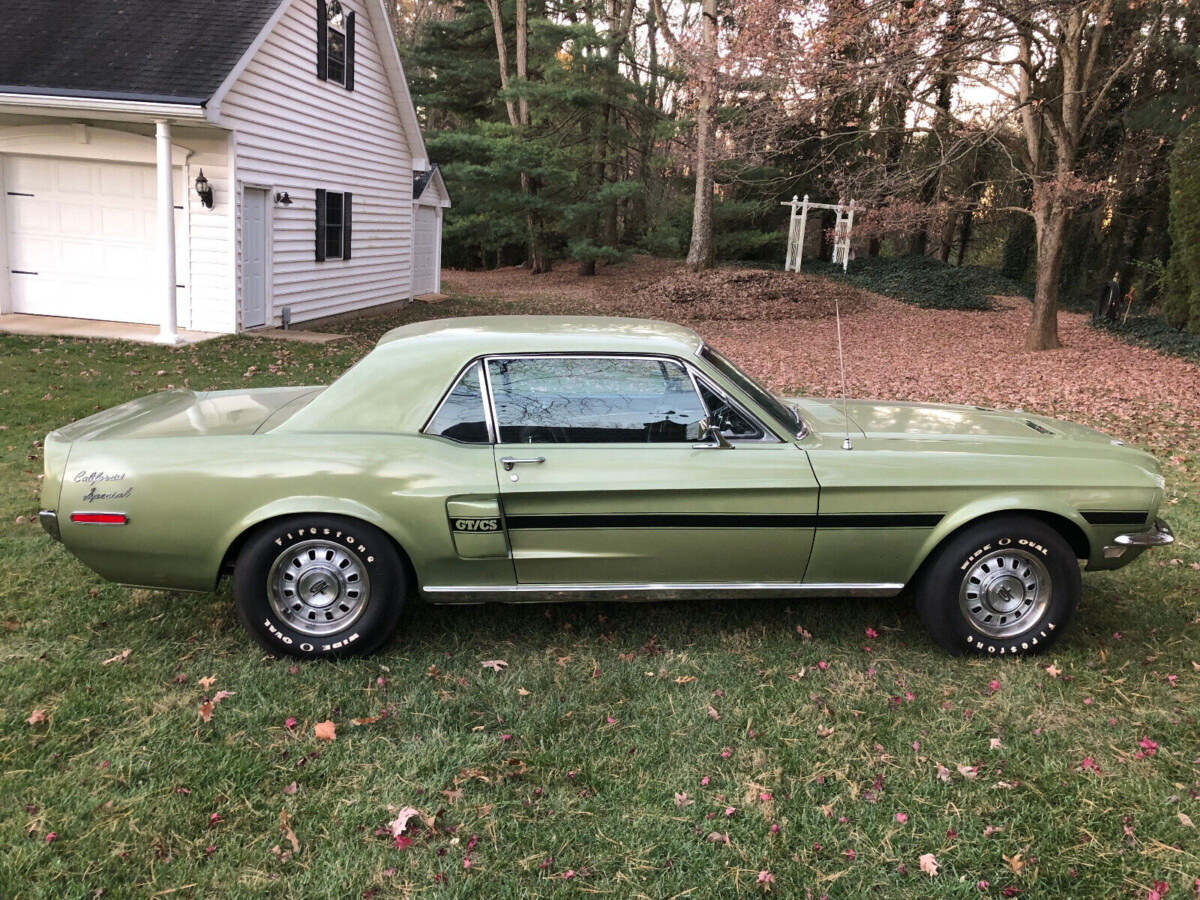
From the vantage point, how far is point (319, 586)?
A: 3.87m

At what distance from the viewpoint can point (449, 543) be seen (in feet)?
12.5

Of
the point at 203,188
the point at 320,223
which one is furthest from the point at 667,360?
the point at 320,223

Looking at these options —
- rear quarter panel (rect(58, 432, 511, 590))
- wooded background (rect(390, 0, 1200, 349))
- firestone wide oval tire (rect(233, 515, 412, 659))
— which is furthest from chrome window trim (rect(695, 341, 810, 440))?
wooded background (rect(390, 0, 1200, 349))

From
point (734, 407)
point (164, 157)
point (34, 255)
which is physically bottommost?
point (734, 407)

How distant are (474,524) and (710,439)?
111cm

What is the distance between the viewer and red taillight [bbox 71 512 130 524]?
3.74 metres

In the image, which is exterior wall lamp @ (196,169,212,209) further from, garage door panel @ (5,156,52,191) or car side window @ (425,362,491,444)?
car side window @ (425,362,491,444)

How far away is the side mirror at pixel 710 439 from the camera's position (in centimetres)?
392

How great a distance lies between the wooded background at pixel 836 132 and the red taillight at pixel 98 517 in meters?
11.1

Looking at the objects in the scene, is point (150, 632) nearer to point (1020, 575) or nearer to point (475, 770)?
point (475, 770)

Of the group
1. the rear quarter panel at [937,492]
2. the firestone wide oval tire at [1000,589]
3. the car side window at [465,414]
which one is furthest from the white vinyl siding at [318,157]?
the firestone wide oval tire at [1000,589]

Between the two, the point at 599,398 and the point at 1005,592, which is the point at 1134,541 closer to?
the point at 1005,592

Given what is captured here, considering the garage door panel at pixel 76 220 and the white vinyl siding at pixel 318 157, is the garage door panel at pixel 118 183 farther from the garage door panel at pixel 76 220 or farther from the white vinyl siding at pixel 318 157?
the white vinyl siding at pixel 318 157

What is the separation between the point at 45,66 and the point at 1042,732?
13.3 metres
